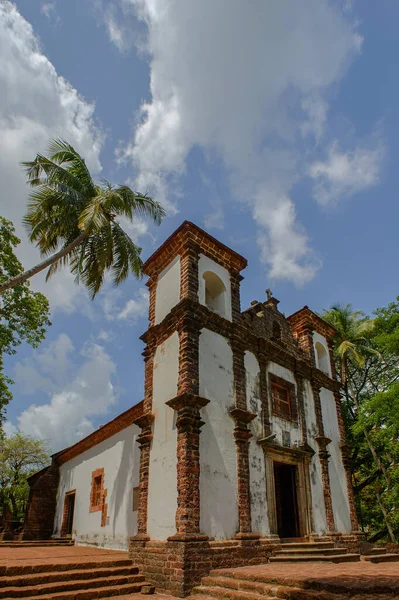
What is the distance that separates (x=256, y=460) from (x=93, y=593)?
15.6ft

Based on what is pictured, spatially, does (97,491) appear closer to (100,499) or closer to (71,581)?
(100,499)

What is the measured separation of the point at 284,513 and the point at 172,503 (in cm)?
597

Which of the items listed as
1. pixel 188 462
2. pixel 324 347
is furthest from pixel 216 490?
pixel 324 347

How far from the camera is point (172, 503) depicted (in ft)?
29.2

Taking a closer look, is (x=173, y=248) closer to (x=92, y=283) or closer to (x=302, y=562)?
(x=92, y=283)

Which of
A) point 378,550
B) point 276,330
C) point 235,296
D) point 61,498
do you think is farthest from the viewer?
point 61,498

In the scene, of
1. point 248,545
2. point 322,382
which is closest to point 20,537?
point 248,545

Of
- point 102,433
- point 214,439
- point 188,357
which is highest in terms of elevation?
point 188,357

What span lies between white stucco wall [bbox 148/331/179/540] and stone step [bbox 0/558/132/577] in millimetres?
943

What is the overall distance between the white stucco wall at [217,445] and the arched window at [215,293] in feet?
4.52

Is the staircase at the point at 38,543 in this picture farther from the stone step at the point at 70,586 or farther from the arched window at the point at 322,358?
the arched window at the point at 322,358

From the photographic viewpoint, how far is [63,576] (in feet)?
25.9

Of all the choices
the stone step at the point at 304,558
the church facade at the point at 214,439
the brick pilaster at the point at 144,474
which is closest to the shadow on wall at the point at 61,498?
the church facade at the point at 214,439

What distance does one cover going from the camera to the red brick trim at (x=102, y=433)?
1292cm
